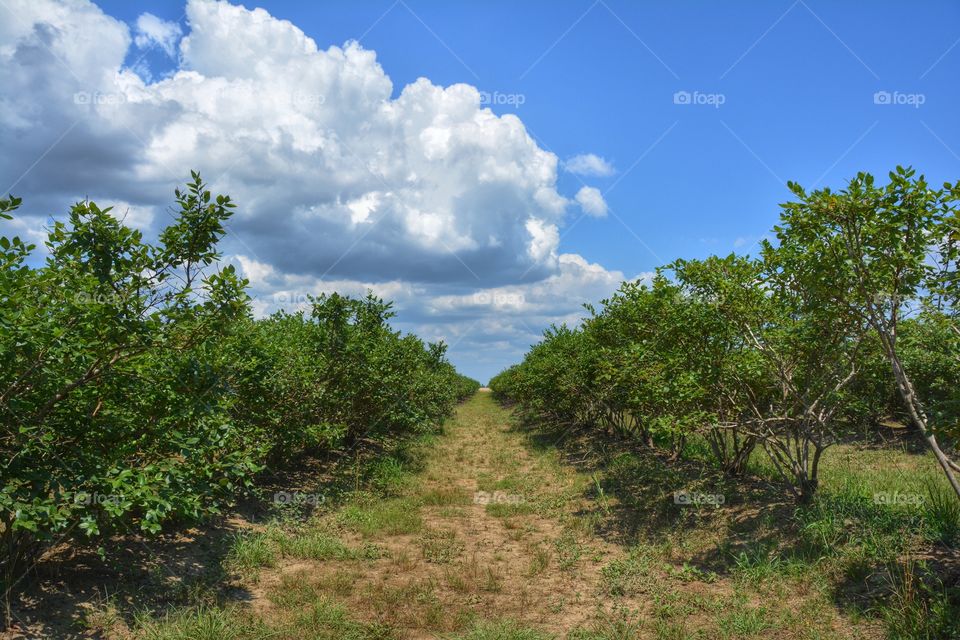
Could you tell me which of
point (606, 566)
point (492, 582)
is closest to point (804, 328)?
point (606, 566)

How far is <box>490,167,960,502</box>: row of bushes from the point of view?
5594 mm

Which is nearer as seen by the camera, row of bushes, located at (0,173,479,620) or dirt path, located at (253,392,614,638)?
row of bushes, located at (0,173,479,620)

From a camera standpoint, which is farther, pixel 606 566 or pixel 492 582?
pixel 606 566

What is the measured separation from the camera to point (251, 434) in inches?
360

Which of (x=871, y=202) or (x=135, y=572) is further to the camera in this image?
(x=135, y=572)

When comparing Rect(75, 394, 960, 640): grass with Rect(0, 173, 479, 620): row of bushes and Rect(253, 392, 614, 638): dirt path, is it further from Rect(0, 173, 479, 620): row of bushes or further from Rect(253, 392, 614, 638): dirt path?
Rect(0, 173, 479, 620): row of bushes

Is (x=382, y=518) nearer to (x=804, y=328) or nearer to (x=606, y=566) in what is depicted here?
(x=606, y=566)

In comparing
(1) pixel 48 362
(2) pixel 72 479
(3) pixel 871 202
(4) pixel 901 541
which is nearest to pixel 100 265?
(1) pixel 48 362

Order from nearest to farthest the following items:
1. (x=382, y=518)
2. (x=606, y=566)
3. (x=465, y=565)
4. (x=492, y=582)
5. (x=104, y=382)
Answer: (x=104, y=382)
(x=492, y=582)
(x=606, y=566)
(x=465, y=565)
(x=382, y=518)

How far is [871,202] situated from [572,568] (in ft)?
19.8

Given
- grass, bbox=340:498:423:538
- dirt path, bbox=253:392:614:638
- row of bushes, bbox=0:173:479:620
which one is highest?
row of bushes, bbox=0:173:479:620

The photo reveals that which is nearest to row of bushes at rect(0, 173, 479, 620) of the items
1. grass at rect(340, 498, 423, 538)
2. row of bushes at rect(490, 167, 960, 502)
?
grass at rect(340, 498, 423, 538)

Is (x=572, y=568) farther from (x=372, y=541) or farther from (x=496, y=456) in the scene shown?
(x=496, y=456)

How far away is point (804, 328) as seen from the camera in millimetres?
7418
